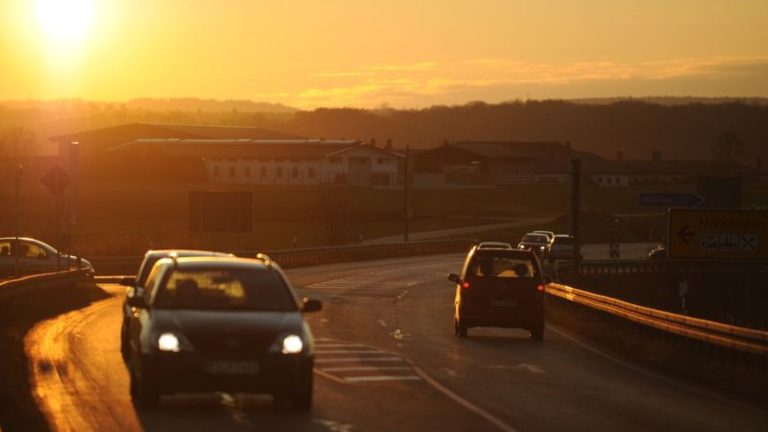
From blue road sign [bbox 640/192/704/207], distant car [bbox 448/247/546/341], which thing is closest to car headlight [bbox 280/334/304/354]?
distant car [bbox 448/247/546/341]

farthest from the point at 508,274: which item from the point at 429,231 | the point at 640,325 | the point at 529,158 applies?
the point at 529,158

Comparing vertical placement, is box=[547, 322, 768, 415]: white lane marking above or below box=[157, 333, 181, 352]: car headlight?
below

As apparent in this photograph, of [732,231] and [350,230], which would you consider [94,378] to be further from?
[350,230]

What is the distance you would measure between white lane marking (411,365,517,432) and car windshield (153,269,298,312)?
8.04ft

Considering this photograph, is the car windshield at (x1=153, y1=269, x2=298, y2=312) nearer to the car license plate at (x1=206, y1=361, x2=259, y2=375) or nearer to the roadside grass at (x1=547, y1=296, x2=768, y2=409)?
the car license plate at (x1=206, y1=361, x2=259, y2=375)

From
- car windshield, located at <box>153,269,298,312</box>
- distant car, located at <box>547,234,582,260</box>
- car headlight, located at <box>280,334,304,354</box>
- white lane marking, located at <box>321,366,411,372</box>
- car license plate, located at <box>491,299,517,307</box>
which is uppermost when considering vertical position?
car windshield, located at <box>153,269,298,312</box>

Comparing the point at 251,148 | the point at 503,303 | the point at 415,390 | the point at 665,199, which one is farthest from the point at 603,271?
the point at 251,148

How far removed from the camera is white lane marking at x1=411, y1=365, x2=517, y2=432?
48.8 feet

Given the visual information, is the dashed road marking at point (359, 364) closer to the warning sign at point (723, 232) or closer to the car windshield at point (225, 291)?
the car windshield at point (225, 291)

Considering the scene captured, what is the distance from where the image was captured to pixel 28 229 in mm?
72625

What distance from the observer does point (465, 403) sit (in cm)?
1689

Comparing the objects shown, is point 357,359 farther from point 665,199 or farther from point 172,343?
point 665,199

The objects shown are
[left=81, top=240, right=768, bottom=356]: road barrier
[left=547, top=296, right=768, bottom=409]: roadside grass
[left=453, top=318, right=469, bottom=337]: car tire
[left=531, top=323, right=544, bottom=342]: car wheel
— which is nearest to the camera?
[left=547, top=296, right=768, bottom=409]: roadside grass

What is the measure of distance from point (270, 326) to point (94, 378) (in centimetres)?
474
